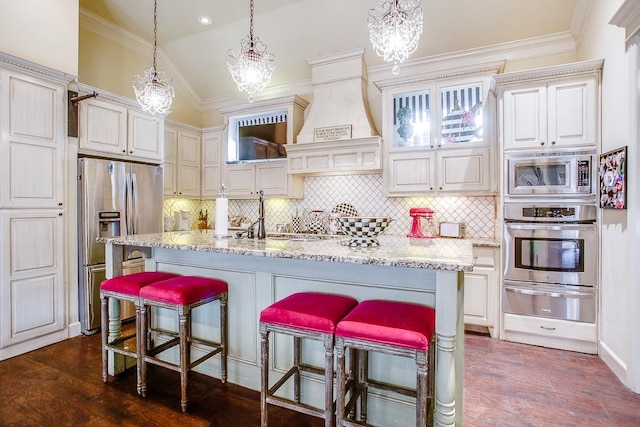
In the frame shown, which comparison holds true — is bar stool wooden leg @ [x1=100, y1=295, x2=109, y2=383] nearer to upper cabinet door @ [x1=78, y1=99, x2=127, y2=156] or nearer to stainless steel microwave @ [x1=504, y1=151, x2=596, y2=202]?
upper cabinet door @ [x1=78, y1=99, x2=127, y2=156]

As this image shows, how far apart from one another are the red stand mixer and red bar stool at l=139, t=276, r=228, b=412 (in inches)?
83.2

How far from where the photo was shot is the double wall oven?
119 inches

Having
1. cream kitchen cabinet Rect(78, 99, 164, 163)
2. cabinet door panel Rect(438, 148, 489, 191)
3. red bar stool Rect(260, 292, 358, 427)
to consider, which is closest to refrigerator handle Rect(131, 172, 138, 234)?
cream kitchen cabinet Rect(78, 99, 164, 163)

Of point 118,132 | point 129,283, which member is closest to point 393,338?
point 129,283

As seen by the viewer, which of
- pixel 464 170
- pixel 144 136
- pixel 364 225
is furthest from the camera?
pixel 144 136

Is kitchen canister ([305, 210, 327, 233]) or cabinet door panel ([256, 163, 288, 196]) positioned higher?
cabinet door panel ([256, 163, 288, 196])

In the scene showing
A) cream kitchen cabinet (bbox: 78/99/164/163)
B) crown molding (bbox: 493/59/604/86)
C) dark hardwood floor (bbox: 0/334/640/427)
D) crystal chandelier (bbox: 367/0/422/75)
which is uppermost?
crown molding (bbox: 493/59/604/86)

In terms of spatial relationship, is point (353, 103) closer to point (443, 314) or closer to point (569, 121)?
point (569, 121)

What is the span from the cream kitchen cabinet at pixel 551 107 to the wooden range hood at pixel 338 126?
1.38 meters

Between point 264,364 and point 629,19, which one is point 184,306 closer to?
point 264,364

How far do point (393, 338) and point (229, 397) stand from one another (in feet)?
4.59

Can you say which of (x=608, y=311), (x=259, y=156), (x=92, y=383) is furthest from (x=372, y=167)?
(x=92, y=383)

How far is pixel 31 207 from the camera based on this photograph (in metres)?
3.03

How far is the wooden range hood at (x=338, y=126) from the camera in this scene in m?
4.09
